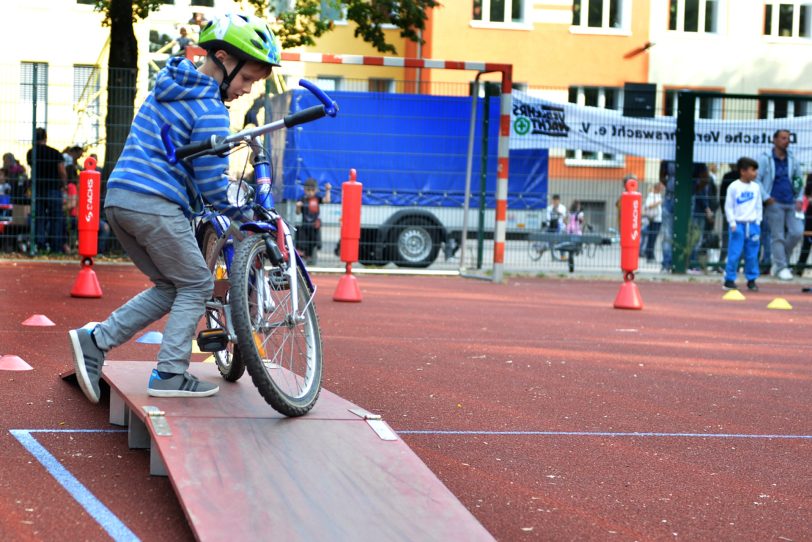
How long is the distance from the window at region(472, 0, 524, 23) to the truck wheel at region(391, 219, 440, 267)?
68.3 ft

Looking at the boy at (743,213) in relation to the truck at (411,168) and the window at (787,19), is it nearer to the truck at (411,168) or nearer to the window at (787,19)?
the truck at (411,168)

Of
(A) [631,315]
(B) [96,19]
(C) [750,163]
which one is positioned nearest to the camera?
(A) [631,315]

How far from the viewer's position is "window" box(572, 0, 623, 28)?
38125mm

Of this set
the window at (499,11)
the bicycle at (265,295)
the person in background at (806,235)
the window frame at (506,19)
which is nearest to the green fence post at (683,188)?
the person in background at (806,235)

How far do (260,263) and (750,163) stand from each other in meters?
11.8

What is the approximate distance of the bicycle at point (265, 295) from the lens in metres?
4.84

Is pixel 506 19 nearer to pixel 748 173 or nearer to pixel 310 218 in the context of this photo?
pixel 310 218

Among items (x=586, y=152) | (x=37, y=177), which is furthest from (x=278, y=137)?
(x=586, y=152)

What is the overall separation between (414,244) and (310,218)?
1.78 meters

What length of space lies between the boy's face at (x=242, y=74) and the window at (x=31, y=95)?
12.3 m

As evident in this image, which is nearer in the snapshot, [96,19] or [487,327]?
[487,327]

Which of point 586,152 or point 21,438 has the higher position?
point 586,152

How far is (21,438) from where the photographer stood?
5.22m

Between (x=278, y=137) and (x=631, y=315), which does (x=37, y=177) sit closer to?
(x=278, y=137)
